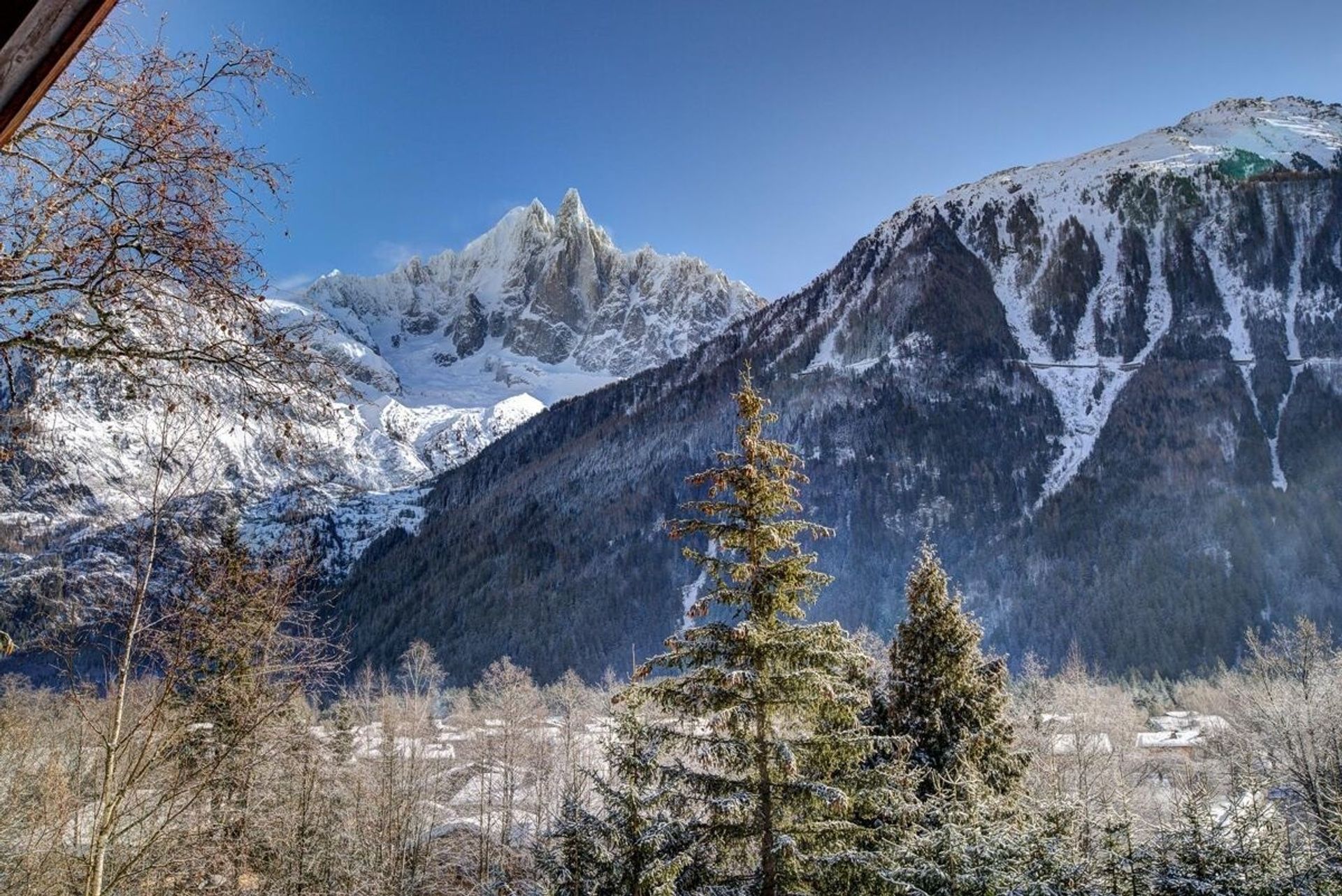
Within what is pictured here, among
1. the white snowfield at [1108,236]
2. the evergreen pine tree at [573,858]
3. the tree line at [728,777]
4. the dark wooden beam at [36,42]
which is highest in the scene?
the white snowfield at [1108,236]

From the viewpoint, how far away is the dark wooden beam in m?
1.31

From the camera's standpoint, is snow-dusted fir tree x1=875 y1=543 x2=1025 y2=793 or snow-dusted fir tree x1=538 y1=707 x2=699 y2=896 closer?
snow-dusted fir tree x1=538 y1=707 x2=699 y2=896

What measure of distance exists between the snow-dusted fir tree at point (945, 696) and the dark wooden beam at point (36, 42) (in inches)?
615

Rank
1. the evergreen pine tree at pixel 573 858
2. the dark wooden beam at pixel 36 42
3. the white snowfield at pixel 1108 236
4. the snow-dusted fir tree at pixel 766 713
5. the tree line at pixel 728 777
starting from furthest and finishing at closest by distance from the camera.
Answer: the white snowfield at pixel 1108 236, the evergreen pine tree at pixel 573 858, the snow-dusted fir tree at pixel 766 713, the tree line at pixel 728 777, the dark wooden beam at pixel 36 42

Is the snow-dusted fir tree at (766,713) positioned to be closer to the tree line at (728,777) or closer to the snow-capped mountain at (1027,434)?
the tree line at (728,777)

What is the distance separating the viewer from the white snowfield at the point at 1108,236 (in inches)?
5143

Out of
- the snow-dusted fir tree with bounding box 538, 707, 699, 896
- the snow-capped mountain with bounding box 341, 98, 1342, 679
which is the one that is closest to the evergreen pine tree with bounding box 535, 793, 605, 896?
the snow-dusted fir tree with bounding box 538, 707, 699, 896

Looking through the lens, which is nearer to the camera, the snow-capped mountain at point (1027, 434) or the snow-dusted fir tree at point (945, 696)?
the snow-dusted fir tree at point (945, 696)

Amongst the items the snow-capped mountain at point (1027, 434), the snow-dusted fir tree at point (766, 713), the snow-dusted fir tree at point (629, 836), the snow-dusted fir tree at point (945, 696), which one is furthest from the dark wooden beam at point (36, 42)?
the snow-capped mountain at point (1027, 434)

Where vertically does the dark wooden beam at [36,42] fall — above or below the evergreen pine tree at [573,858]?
above

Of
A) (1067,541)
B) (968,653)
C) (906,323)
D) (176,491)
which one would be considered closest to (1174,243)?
(906,323)

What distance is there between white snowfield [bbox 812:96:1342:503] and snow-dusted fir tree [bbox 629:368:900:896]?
117575 mm

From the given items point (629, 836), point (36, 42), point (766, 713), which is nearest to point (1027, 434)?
point (766, 713)

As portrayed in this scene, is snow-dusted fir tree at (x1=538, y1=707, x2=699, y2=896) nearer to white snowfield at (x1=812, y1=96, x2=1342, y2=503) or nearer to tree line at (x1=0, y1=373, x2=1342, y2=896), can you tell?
tree line at (x1=0, y1=373, x2=1342, y2=896)
